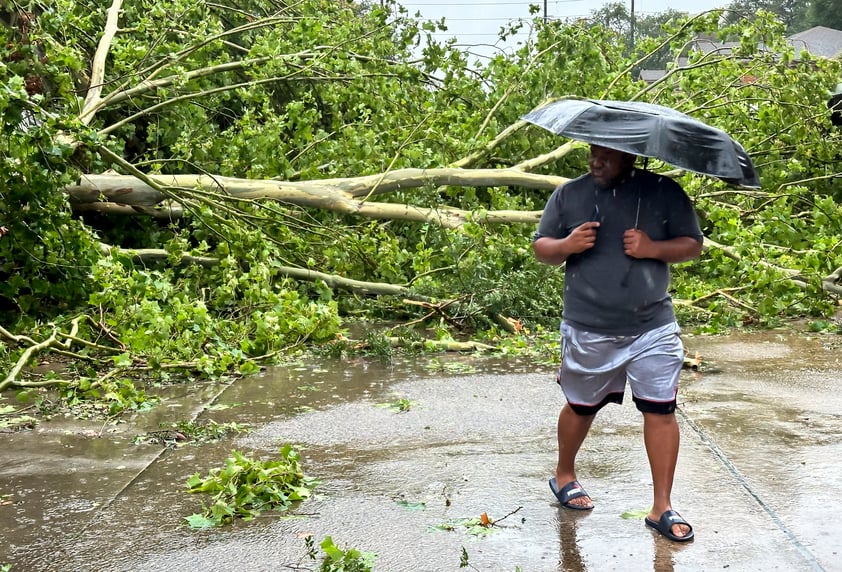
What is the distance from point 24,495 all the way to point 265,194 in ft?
13.8

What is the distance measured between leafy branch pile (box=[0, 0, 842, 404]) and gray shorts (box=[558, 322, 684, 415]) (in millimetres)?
2551

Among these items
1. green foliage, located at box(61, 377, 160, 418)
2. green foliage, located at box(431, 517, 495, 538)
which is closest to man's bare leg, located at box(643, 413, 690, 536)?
green foliage, located at box(431, 517, 495, 538)

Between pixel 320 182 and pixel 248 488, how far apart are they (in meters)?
4.64

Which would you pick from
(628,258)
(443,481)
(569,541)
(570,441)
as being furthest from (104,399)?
(628,258)

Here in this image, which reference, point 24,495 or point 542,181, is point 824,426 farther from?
point 542,181

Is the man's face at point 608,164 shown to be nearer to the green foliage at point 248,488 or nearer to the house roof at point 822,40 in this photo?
the green foliage at point 248,488

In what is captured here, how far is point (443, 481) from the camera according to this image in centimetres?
365

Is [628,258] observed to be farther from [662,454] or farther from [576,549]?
[576,549]

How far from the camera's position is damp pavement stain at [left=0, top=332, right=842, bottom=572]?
9.59 feet

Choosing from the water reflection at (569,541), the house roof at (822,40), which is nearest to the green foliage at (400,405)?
the water reflection at (569,541)

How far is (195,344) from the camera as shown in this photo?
5.79 meters

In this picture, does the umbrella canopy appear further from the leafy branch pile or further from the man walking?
the leafy branch pile

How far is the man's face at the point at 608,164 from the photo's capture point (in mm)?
3230

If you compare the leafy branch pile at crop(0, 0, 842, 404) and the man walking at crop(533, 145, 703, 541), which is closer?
the man walking at crop(533, 145, 703, 541)
